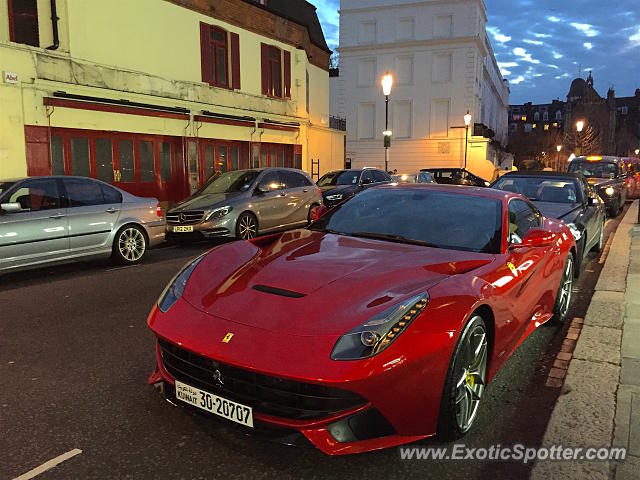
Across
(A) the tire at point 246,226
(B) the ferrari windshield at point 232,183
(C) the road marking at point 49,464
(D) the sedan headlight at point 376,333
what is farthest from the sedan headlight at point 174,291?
(B) the ferrari windshield at point 232,183

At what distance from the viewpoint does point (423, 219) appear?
13.5 feet

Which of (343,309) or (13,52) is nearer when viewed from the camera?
(343,309)

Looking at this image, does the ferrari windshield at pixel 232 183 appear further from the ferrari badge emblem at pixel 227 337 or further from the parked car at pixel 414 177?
the ferrari badge emblem at pixel 227 337

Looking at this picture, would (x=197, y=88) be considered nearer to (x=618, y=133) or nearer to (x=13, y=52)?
(x=13, y=52)

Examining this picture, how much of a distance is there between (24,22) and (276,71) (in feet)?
36.4

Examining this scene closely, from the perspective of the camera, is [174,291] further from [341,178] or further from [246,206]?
[341,178]

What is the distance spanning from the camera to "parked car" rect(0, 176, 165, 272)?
7207 millimetres

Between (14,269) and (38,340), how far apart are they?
3.05 metres

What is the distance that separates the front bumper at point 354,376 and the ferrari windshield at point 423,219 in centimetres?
129

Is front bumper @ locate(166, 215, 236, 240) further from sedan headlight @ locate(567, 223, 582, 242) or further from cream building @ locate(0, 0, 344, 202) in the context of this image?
sedan headlight @ locate(567, 223, 582, 242)

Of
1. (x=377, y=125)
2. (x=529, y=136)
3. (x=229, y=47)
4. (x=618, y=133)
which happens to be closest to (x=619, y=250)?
(x=229, y=47)

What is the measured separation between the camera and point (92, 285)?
7117 mm

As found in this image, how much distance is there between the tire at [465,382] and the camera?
2.79m

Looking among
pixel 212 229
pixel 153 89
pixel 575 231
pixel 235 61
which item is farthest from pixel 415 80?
pixel 575 231
